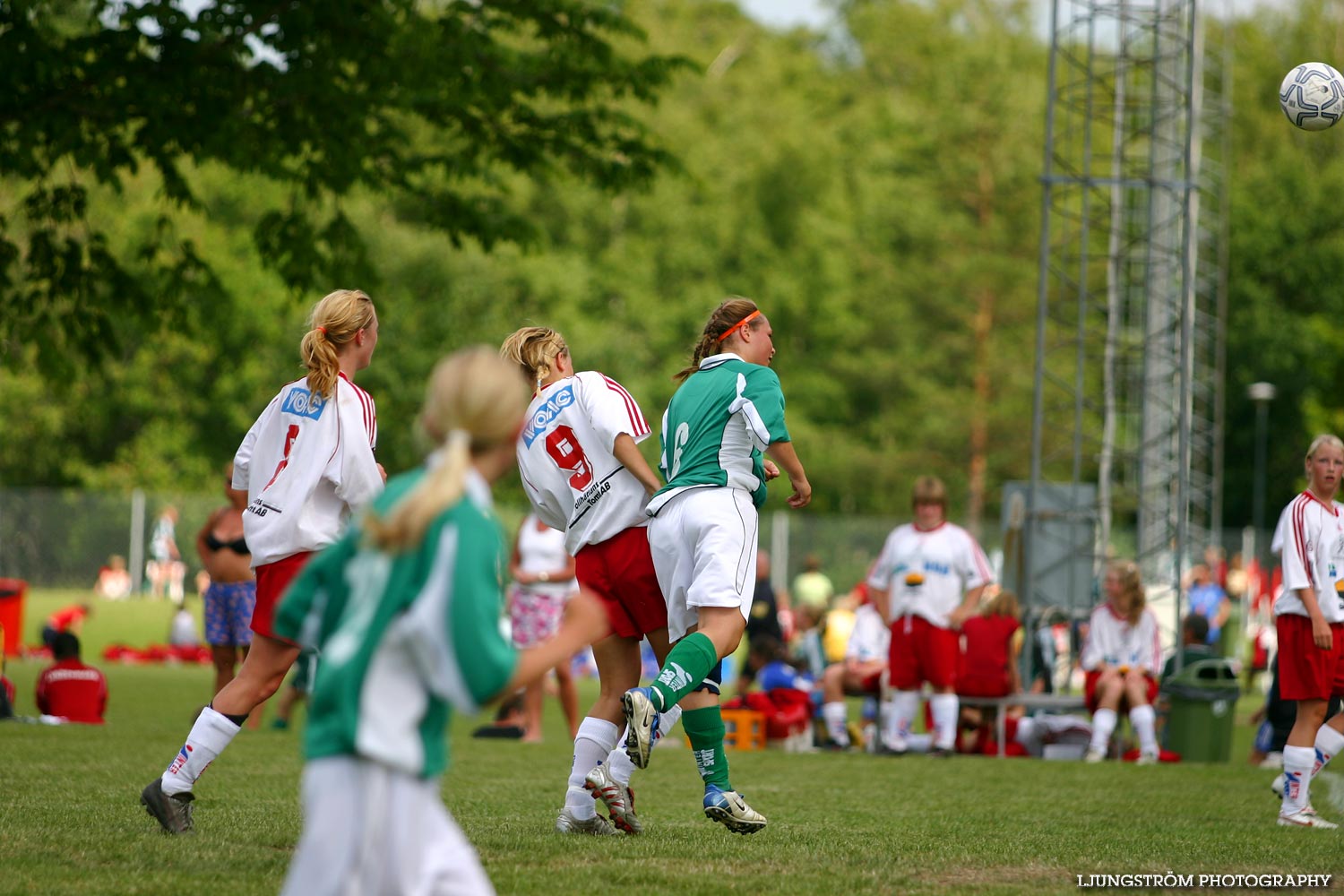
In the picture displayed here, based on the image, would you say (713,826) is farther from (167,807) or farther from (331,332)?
(331,332)

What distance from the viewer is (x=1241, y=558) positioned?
33219 mm

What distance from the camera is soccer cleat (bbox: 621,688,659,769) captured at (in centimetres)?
610

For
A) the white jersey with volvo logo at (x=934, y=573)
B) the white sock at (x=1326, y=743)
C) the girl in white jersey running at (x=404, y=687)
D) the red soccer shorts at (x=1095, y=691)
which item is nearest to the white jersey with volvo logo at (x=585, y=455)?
the girl in white jersey running at (x=404, y=687)

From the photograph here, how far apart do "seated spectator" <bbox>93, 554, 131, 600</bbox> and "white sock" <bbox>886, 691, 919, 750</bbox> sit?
22.6 metres

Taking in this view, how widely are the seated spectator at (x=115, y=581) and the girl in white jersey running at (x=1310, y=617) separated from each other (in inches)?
1093

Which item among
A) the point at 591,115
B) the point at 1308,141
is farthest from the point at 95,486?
the point at 1308,141

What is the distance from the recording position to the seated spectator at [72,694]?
12.9m

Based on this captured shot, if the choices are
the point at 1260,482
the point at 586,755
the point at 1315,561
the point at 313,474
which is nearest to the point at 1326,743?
the point at 1315,561

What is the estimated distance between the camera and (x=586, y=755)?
6609mm

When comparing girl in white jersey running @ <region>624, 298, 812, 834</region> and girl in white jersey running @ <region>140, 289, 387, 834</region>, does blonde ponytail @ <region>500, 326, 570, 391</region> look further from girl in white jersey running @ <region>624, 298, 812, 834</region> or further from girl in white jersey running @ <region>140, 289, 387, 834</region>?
girl in white jersey running @ <region>140, 289, 387, 834</region>

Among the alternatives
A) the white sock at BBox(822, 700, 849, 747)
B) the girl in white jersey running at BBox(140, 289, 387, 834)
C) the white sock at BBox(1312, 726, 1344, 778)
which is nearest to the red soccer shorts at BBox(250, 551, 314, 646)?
the girl in white jersey running at BBox(140, 289, 387, 834)

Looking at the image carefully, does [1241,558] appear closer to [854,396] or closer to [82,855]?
[854,396]

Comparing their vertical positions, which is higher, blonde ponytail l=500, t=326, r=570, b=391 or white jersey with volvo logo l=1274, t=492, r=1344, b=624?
blonde ponytail l=500, t=326, r=570, b=391

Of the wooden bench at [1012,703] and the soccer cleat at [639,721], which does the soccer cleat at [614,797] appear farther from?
the wooden bench at [1012,703]
